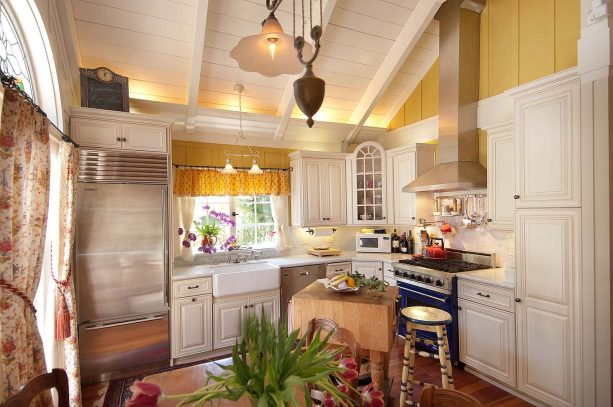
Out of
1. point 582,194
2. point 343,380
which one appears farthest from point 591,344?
point 343,380

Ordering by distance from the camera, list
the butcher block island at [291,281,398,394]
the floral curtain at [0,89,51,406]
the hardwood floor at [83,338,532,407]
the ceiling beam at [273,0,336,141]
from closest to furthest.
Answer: the floral curtain at [0,89,51,406] → the butcher block island at [291,281,398,394] → the hardwood floor at [83,338,532,407] → the ceiling beam at [273,0,336,141]

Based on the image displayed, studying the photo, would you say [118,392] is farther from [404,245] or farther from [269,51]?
[404,245]

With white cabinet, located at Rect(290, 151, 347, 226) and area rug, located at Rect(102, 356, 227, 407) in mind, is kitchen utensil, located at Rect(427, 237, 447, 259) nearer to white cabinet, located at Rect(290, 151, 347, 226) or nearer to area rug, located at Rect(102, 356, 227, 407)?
white cabinet, located at Rect(290, 151, 347, 226)

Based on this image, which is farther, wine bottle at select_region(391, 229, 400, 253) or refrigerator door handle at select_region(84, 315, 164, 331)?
wine bottle at select_region(391, 229, 400, 253)

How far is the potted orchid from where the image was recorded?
3.92 meters

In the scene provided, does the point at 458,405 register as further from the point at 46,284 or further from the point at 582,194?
the point at 46,284

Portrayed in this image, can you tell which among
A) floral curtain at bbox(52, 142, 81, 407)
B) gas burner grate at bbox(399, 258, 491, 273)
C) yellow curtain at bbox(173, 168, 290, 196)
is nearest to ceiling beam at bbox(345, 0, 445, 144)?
yellow curtain at bbox(173, 168, 290, 196)

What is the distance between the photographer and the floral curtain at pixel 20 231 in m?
1.52

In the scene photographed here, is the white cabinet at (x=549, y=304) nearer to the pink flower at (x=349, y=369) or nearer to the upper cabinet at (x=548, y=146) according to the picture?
the upper cabinet at (x=548, y=146)

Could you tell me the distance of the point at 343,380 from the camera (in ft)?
3.07

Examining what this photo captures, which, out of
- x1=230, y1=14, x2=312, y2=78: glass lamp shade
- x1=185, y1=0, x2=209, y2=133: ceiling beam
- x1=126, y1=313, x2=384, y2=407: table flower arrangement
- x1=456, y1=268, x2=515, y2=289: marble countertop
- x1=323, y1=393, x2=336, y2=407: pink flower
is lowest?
x1=456, y1=268, x2=515, y2=289: marble countertop

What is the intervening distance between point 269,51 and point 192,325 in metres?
2.96

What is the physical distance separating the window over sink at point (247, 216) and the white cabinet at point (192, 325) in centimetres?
102

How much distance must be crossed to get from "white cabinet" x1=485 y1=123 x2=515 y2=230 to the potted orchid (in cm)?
292
